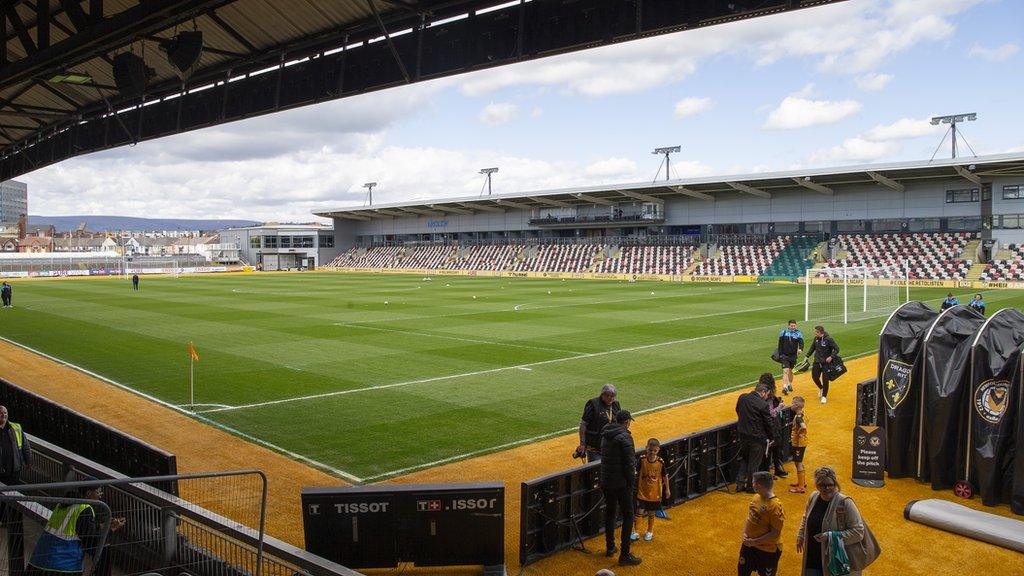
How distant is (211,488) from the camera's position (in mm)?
9891

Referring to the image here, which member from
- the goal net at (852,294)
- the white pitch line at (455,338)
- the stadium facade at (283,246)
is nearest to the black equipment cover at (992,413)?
the white pitch line at (455,338)

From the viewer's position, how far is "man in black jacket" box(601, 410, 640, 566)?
763cm

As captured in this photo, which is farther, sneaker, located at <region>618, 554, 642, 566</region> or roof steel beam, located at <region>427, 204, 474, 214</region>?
roof steel beam, located at <region>427, 204, 474, 214</region>

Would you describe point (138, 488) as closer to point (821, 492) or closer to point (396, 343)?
point (821, 492)

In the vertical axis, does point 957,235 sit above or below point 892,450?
above

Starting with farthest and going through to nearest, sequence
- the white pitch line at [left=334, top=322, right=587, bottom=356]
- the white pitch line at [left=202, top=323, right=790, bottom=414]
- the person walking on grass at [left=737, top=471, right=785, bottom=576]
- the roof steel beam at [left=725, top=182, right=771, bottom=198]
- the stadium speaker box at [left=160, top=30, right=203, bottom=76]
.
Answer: the roof steel beam at [left=725, top=182, right=771, bottom=198]
the white pitch line at [left=334, top=322, right=587, bottom=356]
the white pitch line at [left=202, top=323, right=790, bottom=414]
the stadium speaker box at [left=160, top=30, right=203, bottom=76]
the person walking on grass at [left=737, top=471, right=785, bottom=576]

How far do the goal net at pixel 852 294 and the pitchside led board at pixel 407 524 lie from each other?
26.3 meters

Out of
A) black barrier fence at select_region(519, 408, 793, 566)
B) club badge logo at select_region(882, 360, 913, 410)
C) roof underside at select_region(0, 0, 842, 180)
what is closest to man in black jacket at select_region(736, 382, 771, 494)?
black barrier fence at select_region(519, 408, 793, 566)

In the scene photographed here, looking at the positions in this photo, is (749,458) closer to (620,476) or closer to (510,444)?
(620,476)

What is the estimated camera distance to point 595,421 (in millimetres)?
9219

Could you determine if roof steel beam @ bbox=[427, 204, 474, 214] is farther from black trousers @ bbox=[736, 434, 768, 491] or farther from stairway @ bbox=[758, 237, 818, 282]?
black trousers @ bbox=[736, 434, 768, 491]

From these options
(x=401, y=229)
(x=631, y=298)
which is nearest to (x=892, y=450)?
(x=631, y=298)

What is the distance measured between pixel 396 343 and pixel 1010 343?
18391mm

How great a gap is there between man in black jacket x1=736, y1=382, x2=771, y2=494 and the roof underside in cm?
506
